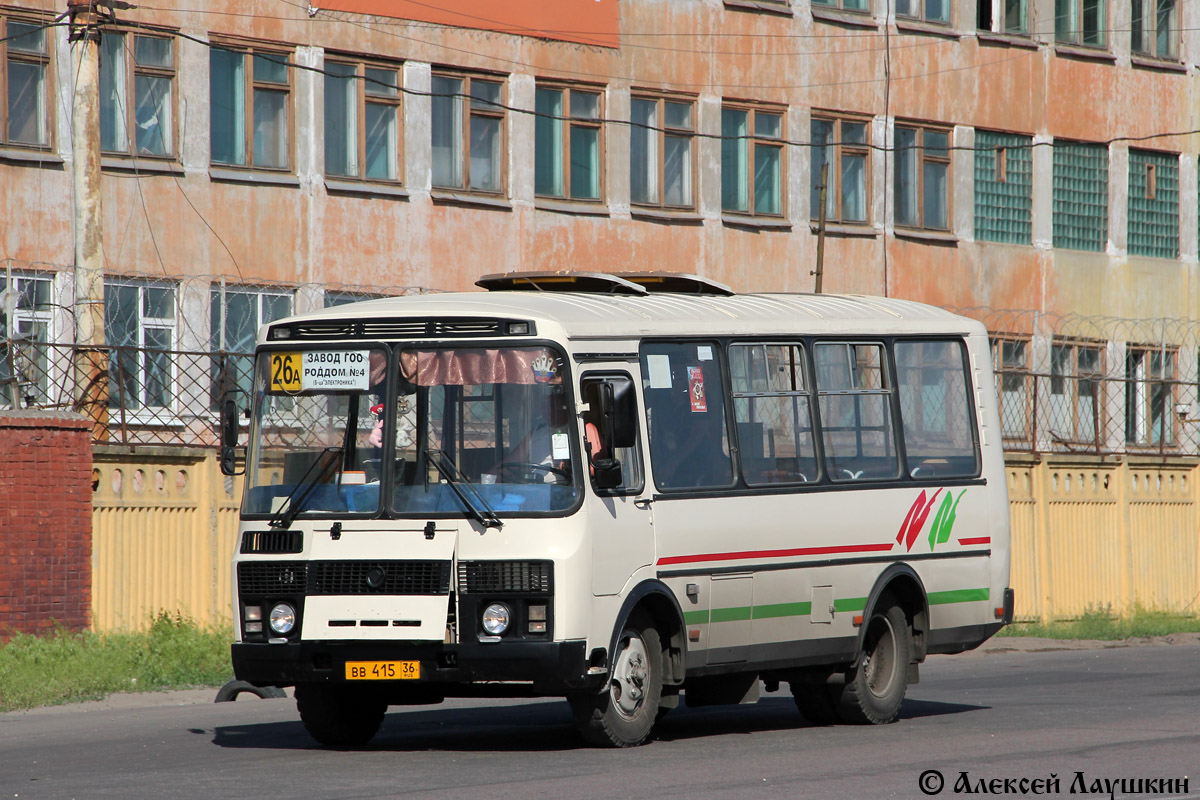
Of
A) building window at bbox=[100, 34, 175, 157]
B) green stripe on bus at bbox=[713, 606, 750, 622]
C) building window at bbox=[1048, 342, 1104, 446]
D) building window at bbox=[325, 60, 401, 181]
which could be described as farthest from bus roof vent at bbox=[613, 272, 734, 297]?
building window at bbox=[1048, 342, 1104, 446]

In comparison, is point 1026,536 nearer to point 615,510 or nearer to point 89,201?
point 89,201

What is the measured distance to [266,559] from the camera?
12484mm

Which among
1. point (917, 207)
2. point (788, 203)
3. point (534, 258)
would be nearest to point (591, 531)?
point (534, 258)

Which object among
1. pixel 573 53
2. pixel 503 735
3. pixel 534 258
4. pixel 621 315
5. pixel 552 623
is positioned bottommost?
pixel 503 735

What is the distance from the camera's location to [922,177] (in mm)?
34344

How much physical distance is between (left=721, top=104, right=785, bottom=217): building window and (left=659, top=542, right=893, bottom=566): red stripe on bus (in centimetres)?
1779

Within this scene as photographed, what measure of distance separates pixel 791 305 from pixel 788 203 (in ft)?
59.1

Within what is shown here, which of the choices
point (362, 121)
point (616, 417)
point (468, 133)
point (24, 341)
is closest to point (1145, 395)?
point (468, 133)

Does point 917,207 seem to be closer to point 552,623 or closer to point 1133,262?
point 1133,262

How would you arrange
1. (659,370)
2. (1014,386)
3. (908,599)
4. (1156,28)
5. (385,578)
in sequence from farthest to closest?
(1156,28) → (1014,386) → (908,599) → (659,370) → (385,578)

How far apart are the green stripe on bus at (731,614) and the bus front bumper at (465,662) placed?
1422mm

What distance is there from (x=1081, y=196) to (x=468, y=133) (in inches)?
508

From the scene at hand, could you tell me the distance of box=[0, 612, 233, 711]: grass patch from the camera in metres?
16.3

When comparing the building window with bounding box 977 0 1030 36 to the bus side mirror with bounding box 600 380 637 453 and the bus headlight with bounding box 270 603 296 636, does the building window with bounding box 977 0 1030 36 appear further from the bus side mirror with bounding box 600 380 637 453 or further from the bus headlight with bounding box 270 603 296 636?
the bus headlight with bounding box 270 603 296 636
